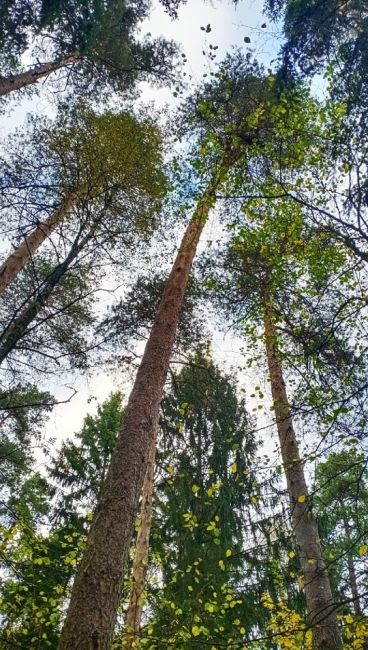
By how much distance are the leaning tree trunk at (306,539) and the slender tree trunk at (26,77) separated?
670 centimetres

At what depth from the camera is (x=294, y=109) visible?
15.8 feet

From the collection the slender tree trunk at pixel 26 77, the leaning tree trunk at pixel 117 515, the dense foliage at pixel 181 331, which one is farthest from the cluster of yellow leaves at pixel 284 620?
the slender tree trunk at pixel 26 77

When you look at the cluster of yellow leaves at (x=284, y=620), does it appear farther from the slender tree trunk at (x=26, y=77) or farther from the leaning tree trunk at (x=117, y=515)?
the slender tree trunk at (x=26, y=77)

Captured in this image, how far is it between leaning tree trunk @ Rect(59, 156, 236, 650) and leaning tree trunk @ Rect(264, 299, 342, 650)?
1334 mm

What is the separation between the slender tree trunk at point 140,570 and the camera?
5346mm

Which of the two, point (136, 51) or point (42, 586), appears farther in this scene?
point (136, 51)

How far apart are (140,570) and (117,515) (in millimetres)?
3310

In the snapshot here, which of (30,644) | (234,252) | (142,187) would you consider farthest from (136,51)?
(30,644)

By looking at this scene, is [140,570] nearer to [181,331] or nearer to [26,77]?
[181,331]

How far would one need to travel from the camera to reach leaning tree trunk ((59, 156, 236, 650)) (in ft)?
9.04

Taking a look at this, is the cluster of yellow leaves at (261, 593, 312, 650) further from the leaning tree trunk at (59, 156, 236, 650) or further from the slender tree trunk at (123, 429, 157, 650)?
the leaning tree trunk at (59, 156, 236, 650)

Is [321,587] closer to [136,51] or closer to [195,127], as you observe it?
[195,127]

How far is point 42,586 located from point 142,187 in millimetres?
7929

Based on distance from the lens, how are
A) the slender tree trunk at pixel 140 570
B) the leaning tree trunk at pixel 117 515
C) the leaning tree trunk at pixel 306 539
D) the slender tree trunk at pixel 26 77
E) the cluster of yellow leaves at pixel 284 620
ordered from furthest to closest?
the slender tree trunk at pixel 26 77
the cluster of yellow leaves at pixel 284 620
the slender tree trunk at pixel 140 570
the leaning tree trunk at pixel 306 539
the leaning tree trunk at pixel 117 515
